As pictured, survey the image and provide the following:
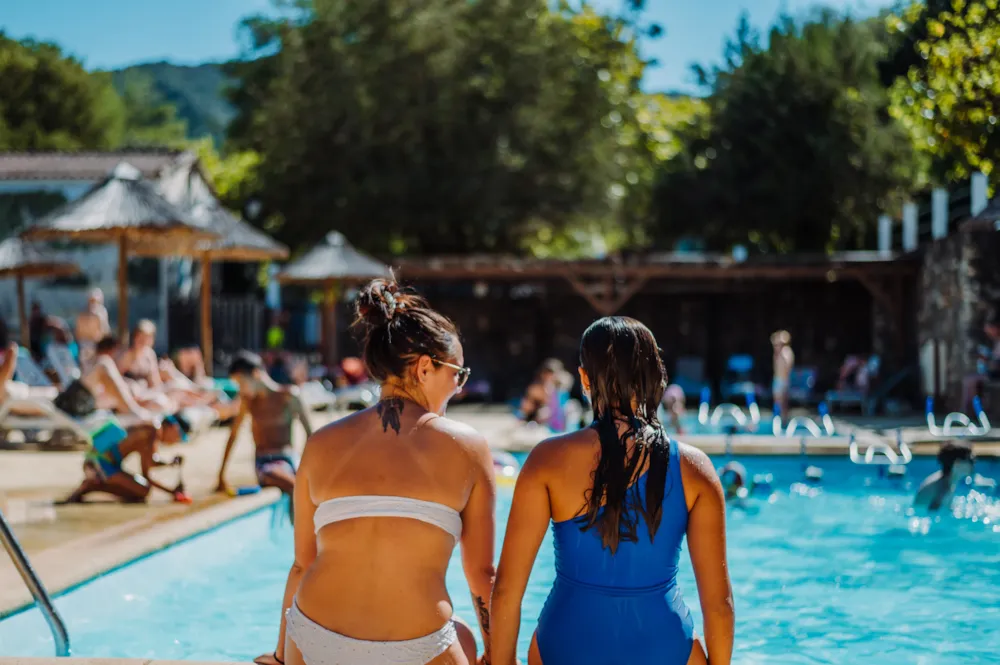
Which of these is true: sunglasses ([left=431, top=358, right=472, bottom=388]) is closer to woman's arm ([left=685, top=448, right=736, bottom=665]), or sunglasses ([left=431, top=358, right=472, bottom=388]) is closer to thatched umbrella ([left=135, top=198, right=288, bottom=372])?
woman's arm ([left=685, top=448, right=736, bottom=665])

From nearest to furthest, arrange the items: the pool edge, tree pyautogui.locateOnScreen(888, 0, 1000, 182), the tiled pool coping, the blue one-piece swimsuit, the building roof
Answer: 1. the blue one-piece swimsuit
2. the tiled pool coping
3. the pool edge
4. tree pyautogui.locateOnScreen(888, 0, 1000, 182)
5. the building roof

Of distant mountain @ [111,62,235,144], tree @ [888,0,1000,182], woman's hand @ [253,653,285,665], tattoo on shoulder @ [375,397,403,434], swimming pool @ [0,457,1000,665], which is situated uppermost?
distant mountain @ [111,62,235,144]

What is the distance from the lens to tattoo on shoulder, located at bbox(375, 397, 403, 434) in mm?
2447

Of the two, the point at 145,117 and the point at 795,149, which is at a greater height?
the point at 145,117

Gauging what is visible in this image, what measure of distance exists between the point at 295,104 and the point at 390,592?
2303 cm

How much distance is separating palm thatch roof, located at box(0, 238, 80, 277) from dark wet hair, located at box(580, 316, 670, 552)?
14.5 meters

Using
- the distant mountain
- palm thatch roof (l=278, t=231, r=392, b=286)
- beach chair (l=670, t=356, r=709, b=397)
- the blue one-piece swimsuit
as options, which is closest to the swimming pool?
the blue one-piece swimsuit

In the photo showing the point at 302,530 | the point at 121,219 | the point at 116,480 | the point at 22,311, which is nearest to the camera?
the point at 302,530

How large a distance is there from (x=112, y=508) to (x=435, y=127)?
1794cm

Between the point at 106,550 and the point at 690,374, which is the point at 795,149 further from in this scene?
the point at 106,550

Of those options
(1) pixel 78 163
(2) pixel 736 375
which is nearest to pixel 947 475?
(2) pixel 736 375

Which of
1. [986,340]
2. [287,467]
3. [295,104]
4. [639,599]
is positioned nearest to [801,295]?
[986,340]

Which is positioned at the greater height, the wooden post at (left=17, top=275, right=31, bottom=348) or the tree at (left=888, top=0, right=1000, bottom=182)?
the tree at (left=888, top=0, right=1000, bottom=182)

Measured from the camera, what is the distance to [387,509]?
7.86 feet
